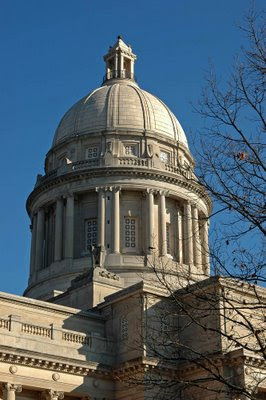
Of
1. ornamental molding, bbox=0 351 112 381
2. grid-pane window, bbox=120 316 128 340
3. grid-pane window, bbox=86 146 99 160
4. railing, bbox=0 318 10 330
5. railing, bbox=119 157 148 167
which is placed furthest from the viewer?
grid-pane window, bbox=86 146 99 160

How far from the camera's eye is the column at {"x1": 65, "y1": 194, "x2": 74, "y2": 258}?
2196 inches

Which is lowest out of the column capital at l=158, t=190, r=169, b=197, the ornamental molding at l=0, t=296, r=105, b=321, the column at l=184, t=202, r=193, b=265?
the ornamental molding at l=0, t=296, r=105, b=321

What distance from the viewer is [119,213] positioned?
56250 mm

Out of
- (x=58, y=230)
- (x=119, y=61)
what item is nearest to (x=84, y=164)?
(x=58, y=230)

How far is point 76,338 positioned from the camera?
4016 centimetres

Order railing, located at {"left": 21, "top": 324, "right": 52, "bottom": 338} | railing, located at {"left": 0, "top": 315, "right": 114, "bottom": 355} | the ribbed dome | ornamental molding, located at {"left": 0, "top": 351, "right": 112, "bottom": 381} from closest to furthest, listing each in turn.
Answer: ornamental molding, located at {"left": 0, "top": 351, "right": 112, "bottom": 381}
railing, located at {"left": 0, "top": 315, "right": 114, "bottom": 355}
railing, located at {"left": 21, "top": 324, "right": 52, "bottom": 338}
the ribbed dome

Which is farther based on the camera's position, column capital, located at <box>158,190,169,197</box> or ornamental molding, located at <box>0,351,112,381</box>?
column capital, located at <box>158,190,169,197</box>

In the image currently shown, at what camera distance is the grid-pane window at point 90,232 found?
5647 centimetres

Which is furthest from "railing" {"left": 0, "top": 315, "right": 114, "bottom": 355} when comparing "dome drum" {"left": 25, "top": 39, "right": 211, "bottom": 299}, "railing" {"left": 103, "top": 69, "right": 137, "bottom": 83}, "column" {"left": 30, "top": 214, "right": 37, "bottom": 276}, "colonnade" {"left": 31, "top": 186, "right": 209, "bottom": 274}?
"railing" {"left": 103, "top": 69, "right": 137, "bottom": 83}

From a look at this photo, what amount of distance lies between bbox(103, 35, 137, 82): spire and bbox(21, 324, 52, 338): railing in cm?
3421

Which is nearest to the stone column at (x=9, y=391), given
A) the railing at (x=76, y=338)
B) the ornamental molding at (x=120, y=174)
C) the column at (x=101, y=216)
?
the railing at (x=76, y=338)

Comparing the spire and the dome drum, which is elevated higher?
the spire

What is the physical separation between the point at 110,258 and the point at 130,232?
143 inches

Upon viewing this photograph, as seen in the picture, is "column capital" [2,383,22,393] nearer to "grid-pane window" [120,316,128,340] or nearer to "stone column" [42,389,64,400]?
"stone column" [42,389,64,400]
